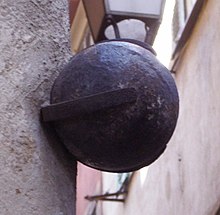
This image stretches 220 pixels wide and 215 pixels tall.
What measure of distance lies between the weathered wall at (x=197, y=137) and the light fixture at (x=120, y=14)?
1.30 m

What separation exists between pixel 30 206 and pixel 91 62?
1.04 feet

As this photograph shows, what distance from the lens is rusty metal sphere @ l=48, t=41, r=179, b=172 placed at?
1483 millimetres

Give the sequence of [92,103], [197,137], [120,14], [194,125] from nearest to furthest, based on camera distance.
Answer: [92,103] → [120,14] → [197,137] → [194,125]

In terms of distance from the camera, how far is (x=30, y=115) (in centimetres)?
150

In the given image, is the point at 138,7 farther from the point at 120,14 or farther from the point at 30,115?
the point at 30,115

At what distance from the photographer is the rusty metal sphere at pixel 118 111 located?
1.48m

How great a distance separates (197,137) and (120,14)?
Result: 1.83 m

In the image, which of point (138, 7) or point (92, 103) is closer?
point (92, 103)

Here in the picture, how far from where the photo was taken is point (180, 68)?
4.73 m

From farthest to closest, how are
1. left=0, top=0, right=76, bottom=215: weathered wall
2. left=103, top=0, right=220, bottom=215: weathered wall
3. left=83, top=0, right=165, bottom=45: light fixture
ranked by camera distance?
left=103, top=0, right=220, bottom=215: weathered wall → left=83, top=0, right=165, bottom=45: light fixture → left=0, top=0, right=76, bottom=215: weathered wall

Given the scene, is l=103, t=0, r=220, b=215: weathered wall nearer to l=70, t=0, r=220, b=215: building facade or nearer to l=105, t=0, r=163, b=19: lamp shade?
l=70, t=0, r=220, b=215: building facade

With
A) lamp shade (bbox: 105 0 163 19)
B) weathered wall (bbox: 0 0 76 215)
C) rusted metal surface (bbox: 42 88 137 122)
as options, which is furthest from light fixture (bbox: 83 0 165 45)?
rusted metal surface (bbox: 42 88 137 122)

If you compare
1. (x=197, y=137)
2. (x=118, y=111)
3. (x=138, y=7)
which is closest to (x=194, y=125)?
(x=197, y=137)

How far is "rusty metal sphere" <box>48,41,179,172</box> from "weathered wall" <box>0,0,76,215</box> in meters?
0.04
